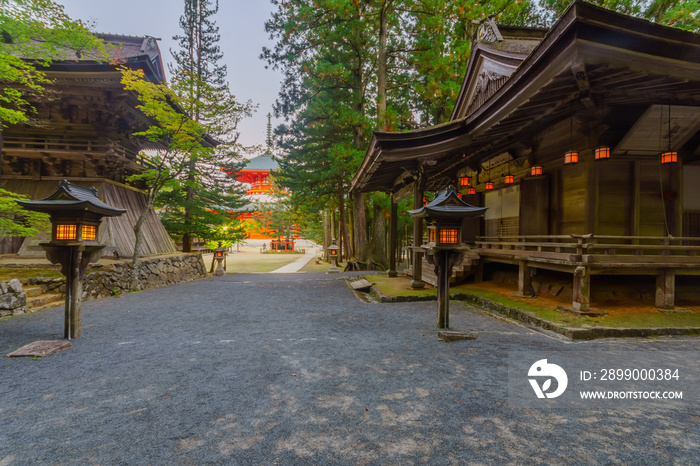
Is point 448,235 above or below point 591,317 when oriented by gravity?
above

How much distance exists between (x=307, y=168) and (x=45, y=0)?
12.0 metres

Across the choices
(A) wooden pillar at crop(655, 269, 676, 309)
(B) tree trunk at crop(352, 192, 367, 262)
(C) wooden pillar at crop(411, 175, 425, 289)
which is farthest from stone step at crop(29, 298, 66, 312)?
(A) wooden pillar at crop(655, 269, 676, 309)

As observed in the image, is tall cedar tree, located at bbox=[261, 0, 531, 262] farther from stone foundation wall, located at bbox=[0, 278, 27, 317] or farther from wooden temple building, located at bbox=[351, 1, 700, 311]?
stone foundation wall, located at bbox=[0, 278, 27, 317]

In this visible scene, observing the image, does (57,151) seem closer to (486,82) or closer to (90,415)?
(90,415)

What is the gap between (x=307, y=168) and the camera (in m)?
18.2

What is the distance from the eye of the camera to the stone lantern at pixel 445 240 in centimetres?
565

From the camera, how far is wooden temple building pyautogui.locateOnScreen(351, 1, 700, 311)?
4379 mm

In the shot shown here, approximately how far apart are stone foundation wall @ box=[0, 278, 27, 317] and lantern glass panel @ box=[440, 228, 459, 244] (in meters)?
9.86

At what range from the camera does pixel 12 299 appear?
278 inches

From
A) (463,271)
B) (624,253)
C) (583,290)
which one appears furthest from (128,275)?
(624,253)

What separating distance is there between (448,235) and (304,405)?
3931 mm

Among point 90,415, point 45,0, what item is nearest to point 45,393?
point 90,415

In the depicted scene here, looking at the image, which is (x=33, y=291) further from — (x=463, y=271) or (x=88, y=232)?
(x=463, y=271)

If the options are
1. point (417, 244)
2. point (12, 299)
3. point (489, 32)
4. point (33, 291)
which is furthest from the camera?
point (489, 32)
